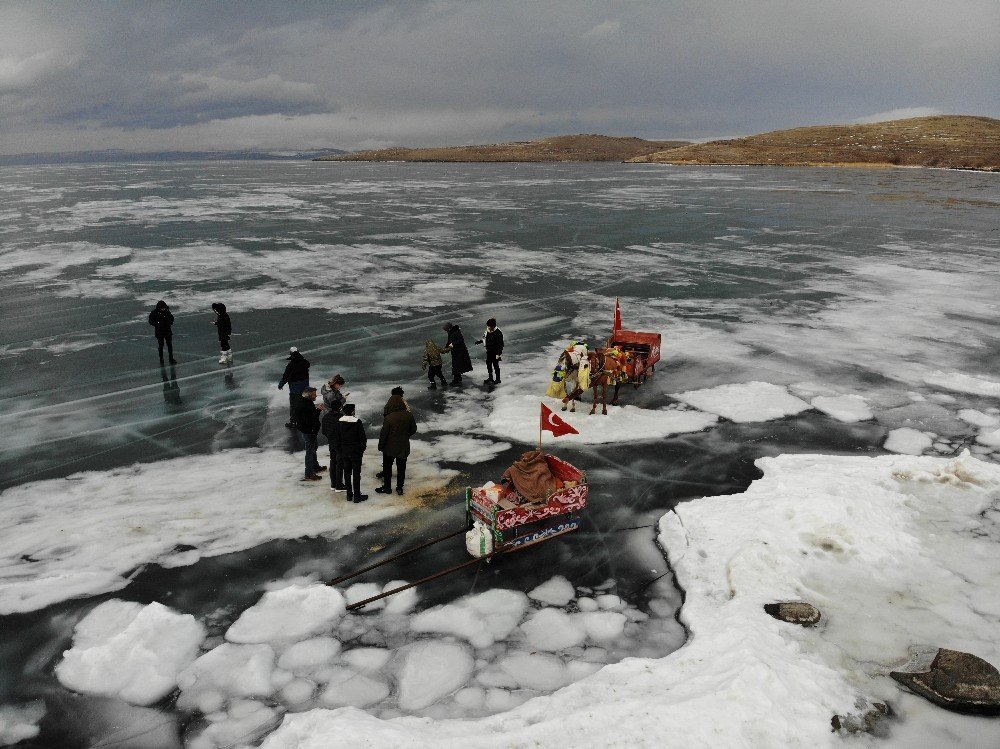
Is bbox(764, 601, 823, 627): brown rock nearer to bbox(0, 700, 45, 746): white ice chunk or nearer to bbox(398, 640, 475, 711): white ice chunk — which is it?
bbox(398, 640, 475, 711): white ice chunk

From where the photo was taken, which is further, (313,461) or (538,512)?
(313,461)

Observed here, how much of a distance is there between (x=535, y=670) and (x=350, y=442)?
151 inches

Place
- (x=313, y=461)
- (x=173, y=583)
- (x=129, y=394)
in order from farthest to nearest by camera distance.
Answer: (x=129, y=394), (x=313, y=461), (x=173, y=583)

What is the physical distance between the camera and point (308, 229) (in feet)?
123

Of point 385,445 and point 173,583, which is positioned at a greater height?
point 385,445

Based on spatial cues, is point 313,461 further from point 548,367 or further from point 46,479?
point 548,367

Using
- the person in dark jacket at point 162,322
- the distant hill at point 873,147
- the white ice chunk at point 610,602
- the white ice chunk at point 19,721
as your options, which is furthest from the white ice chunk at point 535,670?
the distant hill at point 873,147

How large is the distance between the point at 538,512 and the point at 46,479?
293 inches

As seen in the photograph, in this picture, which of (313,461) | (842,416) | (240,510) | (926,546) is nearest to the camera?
(926,546)

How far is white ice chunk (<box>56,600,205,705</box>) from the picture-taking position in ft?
18.9

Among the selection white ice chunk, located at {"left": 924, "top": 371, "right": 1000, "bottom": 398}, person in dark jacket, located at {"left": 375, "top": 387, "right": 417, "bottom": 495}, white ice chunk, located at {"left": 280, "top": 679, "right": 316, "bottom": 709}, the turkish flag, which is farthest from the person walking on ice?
white ice chunk, located at {"left": 924, "top": 371, "right": 1000, "bottom": 398}

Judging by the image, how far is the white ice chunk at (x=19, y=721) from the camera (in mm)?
5266

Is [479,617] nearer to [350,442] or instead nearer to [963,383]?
[350,442]

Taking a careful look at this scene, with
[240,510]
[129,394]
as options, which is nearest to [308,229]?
[129,394]
